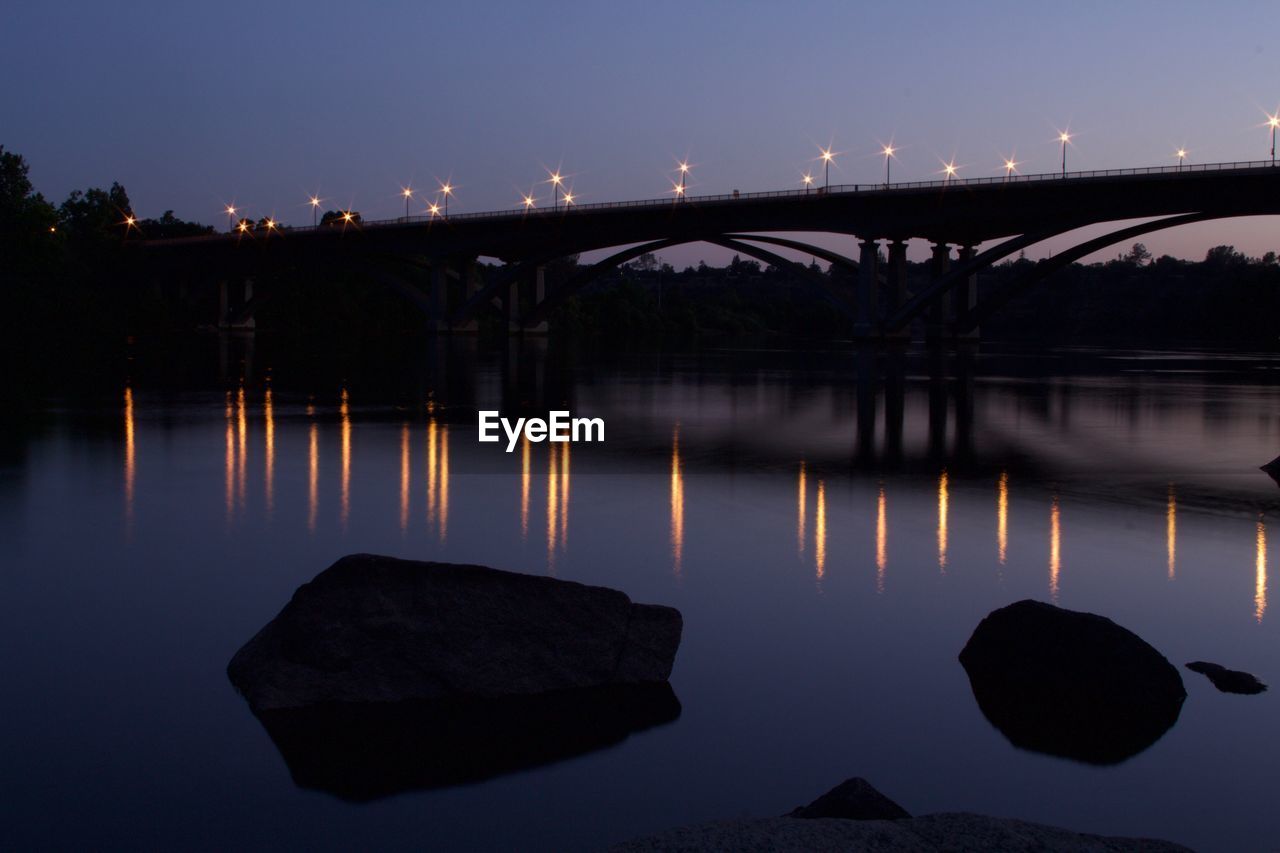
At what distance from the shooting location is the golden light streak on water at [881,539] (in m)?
10.1

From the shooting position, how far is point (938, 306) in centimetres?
9069

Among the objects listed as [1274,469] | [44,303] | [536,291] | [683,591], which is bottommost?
[683,591]

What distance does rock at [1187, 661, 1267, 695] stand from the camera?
731 cm

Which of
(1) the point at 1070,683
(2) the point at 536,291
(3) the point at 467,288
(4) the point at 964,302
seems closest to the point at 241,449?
(1) the point at 1070,683

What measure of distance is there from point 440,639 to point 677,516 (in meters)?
6.12

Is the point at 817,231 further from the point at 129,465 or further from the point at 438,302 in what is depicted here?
the point at 129,465

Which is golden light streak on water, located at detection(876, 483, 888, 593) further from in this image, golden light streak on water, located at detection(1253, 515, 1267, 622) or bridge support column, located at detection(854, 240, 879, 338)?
bridge support column, located at detection(854, 240, 879, 338)

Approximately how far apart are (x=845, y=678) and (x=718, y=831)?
3357 millimetres

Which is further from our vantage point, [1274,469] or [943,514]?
[1274,469]

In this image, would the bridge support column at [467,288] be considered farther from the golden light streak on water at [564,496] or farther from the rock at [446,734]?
the rock at [446,734]

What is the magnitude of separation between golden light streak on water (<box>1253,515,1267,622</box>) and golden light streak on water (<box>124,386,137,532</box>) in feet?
32.9

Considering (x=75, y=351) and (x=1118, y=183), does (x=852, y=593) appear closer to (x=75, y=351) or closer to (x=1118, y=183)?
(x=75, y=351)

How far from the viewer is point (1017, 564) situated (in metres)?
10.7

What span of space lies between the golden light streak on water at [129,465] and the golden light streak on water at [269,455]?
1.44 meters
